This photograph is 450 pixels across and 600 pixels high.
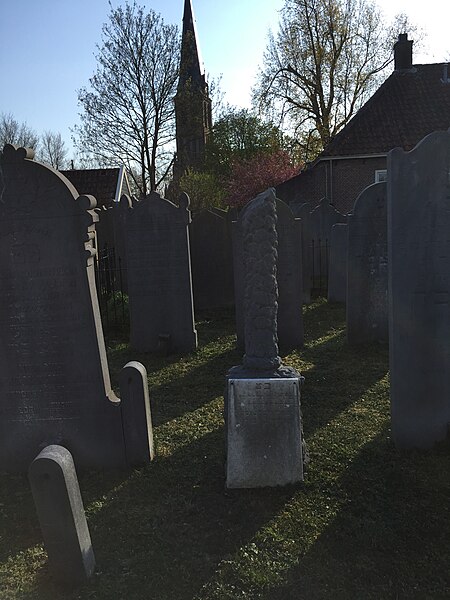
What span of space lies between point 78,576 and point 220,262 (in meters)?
8.85

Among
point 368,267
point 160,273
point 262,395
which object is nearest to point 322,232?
point 368,267

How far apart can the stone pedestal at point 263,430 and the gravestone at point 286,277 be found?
390 centimetres

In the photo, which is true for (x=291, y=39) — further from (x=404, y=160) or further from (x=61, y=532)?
(x=61, y=532)

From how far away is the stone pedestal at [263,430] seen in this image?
3889 millimetres

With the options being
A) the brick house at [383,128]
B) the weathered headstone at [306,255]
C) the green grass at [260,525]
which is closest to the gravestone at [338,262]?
the weathered headstone at [306,255]

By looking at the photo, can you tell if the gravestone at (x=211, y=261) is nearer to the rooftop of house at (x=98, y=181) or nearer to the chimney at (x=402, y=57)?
the rooftop of house at (x=98, y=181)

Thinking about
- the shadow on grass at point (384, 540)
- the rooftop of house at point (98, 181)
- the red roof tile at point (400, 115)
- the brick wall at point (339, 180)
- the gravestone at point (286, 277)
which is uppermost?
the red roof tile at point (400, 115)

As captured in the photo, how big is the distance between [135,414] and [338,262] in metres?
7.84

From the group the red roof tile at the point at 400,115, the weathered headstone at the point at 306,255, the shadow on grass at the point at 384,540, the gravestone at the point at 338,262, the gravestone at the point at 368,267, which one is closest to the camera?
the shadow on grass at the point at 384,540

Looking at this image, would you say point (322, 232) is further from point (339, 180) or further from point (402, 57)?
point (402, 57)

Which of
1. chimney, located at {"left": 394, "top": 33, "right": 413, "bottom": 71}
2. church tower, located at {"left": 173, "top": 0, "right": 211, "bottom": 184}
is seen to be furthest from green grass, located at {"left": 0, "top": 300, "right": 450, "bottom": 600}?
chimney, located at {"left": 394, "top": 33, "right": 413, "bottom": 71}

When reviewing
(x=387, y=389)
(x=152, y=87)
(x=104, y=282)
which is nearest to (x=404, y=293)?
(x=387, y=389)

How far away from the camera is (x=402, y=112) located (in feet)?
73.6

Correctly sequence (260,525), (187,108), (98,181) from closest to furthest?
(260,525)
(187,108)
(98,181)
